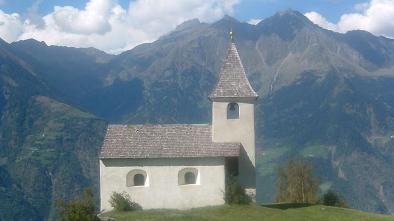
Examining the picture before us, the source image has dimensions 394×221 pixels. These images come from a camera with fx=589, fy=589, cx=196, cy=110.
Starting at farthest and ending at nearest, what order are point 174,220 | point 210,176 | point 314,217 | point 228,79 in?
point 228,79
point 210,176
point 314,217
point 174,220

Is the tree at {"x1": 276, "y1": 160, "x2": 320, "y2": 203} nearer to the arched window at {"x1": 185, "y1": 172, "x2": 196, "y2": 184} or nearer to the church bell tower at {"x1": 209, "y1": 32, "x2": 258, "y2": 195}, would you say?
the church bell tower at {"x1": 209, "y1": 32, "x2": 258, "y2": 195}

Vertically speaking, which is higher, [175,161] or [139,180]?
[175,161]

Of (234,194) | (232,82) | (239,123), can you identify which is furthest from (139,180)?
(232,82)

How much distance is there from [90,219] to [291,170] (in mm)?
32977

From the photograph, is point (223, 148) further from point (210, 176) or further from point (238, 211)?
point (238, 211)

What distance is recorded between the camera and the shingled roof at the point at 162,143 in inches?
1761

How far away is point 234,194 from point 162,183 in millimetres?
5534

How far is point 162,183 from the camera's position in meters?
44.8

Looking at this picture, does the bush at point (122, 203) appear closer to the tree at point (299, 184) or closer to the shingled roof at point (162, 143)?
the shingled roof at point (162, 143)

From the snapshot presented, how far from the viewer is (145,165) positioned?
44.8 metres

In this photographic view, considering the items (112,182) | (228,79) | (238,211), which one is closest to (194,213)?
(238,211)

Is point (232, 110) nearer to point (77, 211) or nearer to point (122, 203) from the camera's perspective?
point (122, 203)

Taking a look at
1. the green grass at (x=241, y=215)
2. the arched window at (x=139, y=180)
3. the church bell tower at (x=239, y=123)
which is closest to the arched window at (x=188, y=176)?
the green grass at (x=241, y=215)

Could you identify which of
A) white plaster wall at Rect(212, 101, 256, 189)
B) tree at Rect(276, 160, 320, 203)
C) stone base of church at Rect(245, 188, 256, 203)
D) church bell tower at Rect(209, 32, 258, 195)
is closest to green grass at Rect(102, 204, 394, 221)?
stone base of church at Rect(245, 188, 256, 203)
